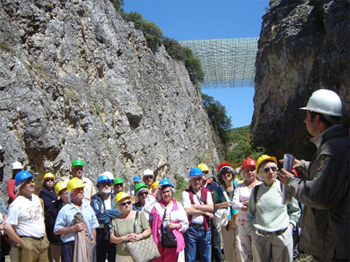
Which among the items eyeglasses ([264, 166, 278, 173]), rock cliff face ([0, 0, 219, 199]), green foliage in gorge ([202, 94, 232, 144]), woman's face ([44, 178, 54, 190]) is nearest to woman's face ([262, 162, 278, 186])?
eyeglasses ([264, 166, 278, 173])

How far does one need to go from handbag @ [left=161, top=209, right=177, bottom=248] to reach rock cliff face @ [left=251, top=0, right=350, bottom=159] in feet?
47.9

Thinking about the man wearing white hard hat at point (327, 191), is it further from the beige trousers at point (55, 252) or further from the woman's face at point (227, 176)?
the beige trousers at point (55, 252)

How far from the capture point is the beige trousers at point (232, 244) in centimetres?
546

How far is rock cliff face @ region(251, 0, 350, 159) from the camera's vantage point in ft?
61.3

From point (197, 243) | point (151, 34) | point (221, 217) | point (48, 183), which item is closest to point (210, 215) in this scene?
point (221, 217)

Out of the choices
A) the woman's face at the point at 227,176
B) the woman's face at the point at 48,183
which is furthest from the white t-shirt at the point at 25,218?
the woman's face at the point at 227,176

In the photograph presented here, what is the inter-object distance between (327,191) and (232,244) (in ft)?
11.1

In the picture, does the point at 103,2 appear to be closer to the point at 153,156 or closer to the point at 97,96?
the point at 97,96

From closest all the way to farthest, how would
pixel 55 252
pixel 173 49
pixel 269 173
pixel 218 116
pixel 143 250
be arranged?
pixel 269 173, pixel 143 250, pixel 55 252, pixel 173 49, pixel 218 116

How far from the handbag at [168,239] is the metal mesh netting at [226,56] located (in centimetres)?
3402

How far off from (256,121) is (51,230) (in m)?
27.4

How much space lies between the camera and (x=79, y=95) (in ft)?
41.4

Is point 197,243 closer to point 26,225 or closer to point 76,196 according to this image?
point 76,196

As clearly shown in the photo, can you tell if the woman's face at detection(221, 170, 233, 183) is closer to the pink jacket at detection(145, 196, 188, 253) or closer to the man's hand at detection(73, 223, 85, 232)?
the pink jacket at detection(145, 196, 188, 253)
